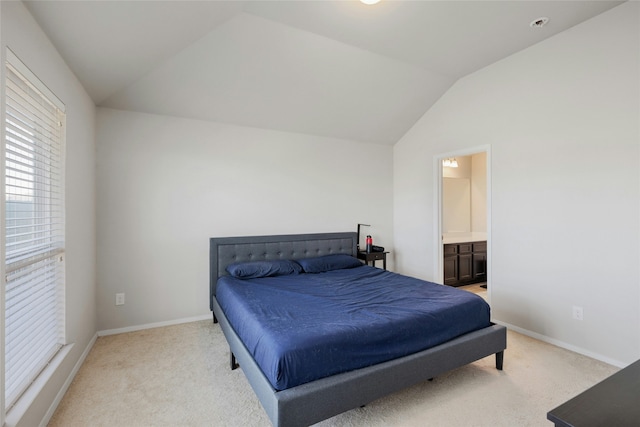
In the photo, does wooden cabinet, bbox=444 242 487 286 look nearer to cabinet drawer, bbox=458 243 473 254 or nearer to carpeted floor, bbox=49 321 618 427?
cabinet drawer, bbox=458 243 473 254

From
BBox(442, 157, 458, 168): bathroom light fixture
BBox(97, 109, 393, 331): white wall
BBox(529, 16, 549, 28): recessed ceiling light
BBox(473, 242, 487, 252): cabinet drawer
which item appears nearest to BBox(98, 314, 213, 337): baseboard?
BBox(97, 109, 393, 331): white wall

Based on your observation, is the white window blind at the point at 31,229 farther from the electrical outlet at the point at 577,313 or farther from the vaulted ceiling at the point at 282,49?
the electrical outlet at the point at 577,313

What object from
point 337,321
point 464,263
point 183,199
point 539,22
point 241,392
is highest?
point 539,22

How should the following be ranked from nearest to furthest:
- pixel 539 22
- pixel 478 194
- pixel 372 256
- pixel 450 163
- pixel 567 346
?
pixel 539 22
pixel 567 346
pixel 372 256
pixel 450 163
pixel 478 194

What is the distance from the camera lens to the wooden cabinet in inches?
179

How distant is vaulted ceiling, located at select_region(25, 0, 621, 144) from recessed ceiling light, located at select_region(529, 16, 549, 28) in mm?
32

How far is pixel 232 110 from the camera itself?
3.46 metres

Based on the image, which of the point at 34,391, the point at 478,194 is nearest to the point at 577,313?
the point at 478,194

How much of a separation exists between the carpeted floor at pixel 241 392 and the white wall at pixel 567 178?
17.1 inches

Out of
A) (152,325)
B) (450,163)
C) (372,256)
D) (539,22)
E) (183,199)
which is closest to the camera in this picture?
(539,22)

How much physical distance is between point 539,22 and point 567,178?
1423 mm

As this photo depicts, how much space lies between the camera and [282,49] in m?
2.83

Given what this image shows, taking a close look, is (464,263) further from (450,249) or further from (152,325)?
(152,325)

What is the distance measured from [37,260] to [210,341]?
5.38 ft
